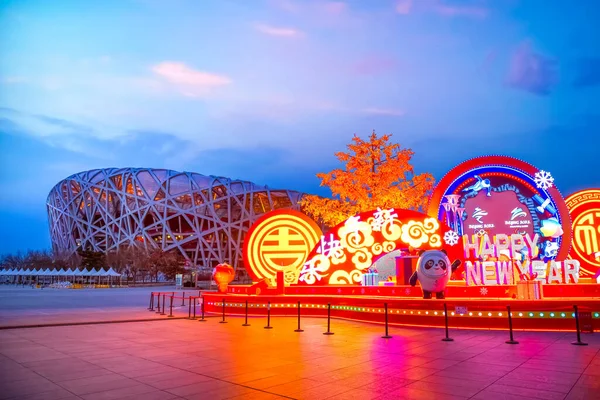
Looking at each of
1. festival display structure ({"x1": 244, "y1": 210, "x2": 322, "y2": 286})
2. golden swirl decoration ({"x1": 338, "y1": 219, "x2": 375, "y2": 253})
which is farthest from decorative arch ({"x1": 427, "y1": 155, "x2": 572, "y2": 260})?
festival display structure ({"x1": 244, "y1": 210, "x2": 322, "y2": 286})

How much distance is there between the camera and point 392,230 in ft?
58.9

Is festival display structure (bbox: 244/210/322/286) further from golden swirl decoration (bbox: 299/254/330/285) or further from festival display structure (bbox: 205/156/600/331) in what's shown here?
golden swirl decoration (bbox: 299/254/330/285)

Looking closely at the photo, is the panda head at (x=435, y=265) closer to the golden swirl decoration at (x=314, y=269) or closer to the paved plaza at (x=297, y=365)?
the paved plaza at (x=297, y=365)

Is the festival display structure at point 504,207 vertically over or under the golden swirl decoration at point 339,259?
over

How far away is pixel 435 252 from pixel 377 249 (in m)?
4.14

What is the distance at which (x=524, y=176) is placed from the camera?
725 inches

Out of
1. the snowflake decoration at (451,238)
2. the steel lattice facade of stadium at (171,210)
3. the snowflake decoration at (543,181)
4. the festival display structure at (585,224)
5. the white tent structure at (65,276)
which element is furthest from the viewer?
the steel lattice facade of stadium at (171,210)

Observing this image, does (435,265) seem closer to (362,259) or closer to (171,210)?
(362,259)

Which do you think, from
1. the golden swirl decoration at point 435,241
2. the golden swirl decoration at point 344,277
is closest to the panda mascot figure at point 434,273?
the golden swirl decoration at point 435,241

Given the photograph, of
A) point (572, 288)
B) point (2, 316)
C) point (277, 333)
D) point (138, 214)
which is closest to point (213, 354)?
point (277, 333)

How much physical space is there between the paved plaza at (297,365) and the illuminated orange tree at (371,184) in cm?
1591

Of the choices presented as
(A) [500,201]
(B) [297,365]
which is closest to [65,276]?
(A) [500,201]

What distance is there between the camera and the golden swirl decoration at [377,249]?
18.0m

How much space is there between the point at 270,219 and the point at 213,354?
→ 11.0 meters
